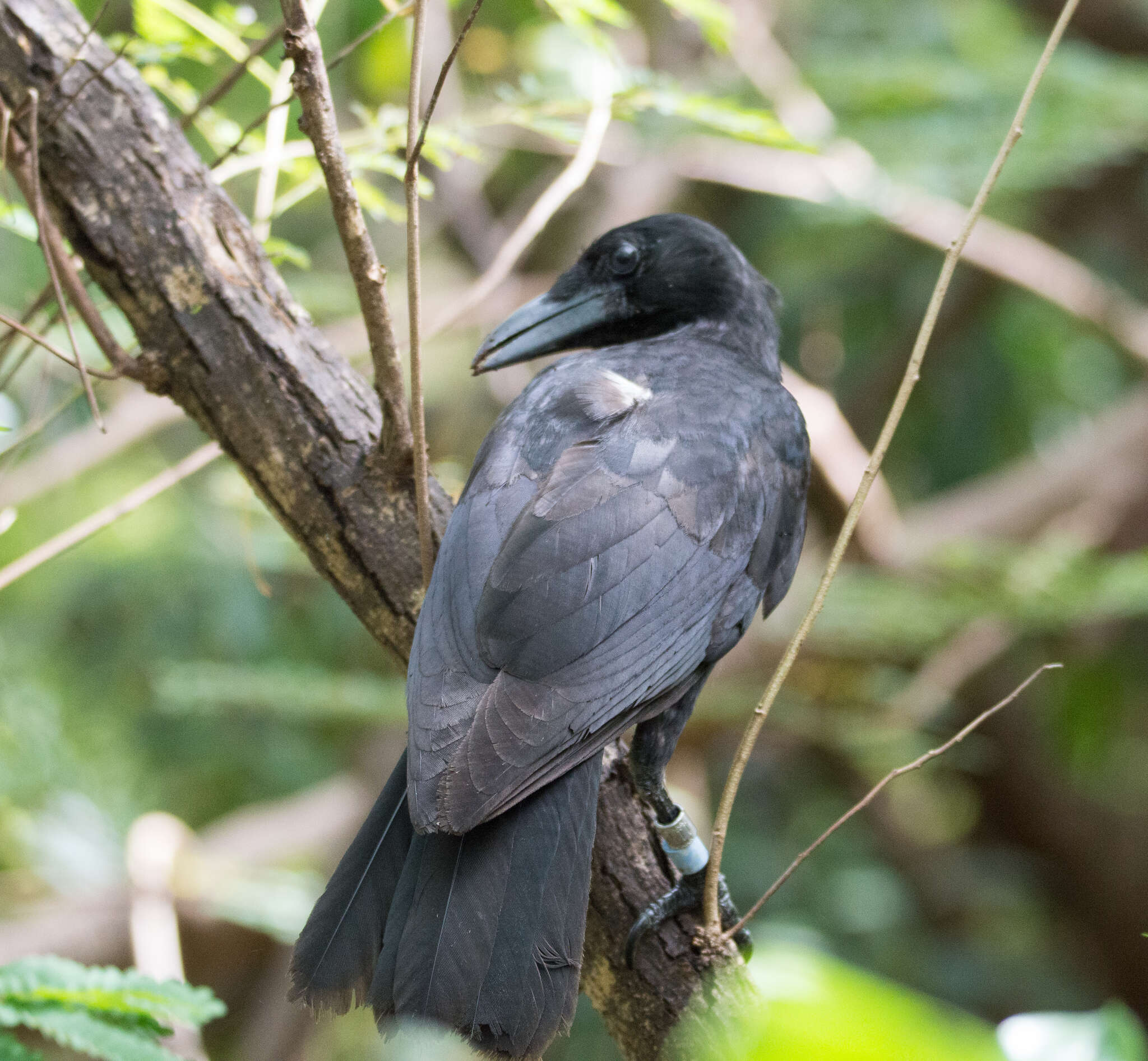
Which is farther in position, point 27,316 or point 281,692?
point 281,692

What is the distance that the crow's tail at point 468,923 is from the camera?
1.27 meters

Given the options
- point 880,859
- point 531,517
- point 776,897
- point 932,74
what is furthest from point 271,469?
point 880,859

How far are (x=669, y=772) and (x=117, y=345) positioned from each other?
121 inches

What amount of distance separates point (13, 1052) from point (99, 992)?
0.11 meters

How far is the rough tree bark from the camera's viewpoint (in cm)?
165

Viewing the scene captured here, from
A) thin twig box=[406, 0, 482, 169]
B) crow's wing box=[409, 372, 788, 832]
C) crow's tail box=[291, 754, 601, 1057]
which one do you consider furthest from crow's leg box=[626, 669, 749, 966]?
thin twig box=[406, 0, 482, 169]

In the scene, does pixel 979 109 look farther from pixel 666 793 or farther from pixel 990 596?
pixel 666 793

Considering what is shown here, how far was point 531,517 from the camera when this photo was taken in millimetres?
1591

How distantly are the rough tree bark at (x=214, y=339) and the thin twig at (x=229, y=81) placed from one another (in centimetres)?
18

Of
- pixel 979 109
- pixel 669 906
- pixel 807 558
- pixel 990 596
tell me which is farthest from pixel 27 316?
pixel 979 109

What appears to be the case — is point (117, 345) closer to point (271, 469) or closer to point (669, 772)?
point (271, 469)

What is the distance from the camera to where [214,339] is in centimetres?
166

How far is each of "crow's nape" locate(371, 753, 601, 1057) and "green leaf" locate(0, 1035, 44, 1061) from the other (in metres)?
0.36

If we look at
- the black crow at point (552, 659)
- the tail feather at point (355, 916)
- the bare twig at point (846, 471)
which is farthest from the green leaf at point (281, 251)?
the bare twig at point (846, 471)
